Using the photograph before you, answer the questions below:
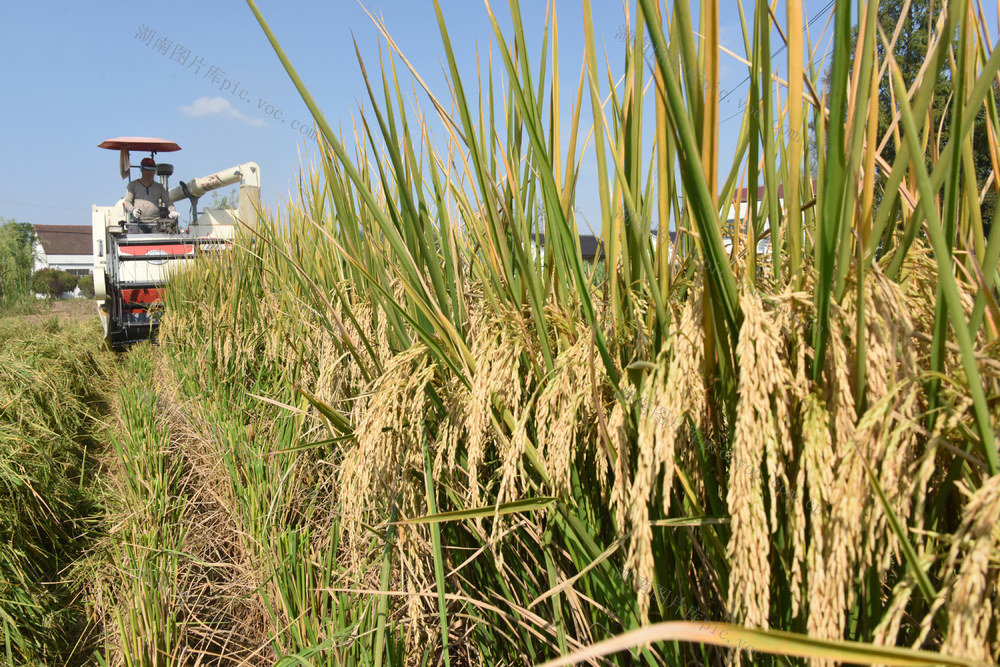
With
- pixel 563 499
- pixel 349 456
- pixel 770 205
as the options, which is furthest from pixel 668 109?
pixel 349 456

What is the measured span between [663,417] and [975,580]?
37 cm

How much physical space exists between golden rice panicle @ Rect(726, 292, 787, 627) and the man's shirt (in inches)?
437

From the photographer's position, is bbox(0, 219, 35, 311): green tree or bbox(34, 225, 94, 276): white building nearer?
bbox(0, 219, 35, 311): green tree

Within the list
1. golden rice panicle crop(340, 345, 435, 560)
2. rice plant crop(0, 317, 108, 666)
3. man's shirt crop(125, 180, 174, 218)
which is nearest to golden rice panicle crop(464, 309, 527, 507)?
golden rice panicle crop(340, 345, 435, 560)

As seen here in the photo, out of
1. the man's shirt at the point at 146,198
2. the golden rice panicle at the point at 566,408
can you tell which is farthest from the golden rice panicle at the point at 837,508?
the man's shirt at the point at 146,198

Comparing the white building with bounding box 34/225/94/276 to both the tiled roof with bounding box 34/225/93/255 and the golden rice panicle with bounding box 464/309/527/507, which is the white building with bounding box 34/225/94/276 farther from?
the golden rice panicle with bounding box 464/309/527/507

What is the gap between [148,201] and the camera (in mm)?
10180

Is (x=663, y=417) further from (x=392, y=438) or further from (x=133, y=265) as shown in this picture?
(x=133, y=265)

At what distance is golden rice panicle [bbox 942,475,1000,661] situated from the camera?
591 mm

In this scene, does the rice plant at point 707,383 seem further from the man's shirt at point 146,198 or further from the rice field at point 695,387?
the man's shirt at point 146,198

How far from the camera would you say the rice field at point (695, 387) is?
73 cm

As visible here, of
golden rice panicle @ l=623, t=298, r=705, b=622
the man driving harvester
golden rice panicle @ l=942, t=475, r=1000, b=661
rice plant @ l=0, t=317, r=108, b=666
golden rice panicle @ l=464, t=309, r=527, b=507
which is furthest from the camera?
the man driving harvester

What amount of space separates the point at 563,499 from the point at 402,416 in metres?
0.39

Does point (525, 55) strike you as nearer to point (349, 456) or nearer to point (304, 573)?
point (349, 456)
